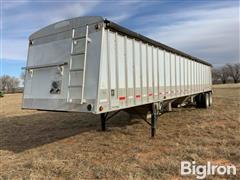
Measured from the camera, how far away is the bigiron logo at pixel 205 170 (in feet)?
16.0

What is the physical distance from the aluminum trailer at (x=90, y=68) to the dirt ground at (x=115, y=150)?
1226mm

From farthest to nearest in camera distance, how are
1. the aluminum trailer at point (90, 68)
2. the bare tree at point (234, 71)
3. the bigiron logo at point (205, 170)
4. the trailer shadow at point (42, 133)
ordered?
the bare tree at point (234, 71)
the trailer shadow at point (42, 133)
the aluminum trailer at point (90, 68)
the bigiron logo at point (205, 170)

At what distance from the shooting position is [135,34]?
6809mm

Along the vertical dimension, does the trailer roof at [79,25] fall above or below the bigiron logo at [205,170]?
above

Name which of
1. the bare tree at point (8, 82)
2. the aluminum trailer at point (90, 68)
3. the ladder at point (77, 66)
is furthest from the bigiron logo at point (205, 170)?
the bare tree at point (8, 82)

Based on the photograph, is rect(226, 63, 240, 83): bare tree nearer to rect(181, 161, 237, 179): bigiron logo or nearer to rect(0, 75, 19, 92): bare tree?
rect(0, 75, 19, 92): bare tree

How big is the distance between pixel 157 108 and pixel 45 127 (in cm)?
528

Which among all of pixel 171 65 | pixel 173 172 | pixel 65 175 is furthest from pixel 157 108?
pixel 65 175

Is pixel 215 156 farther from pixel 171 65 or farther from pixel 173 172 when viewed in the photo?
pixel 171 65

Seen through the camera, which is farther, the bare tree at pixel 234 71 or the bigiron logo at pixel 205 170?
the bare tree at pixel 234 71

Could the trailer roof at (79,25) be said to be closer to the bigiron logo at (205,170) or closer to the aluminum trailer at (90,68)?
the aluminum trailer at (90,68)

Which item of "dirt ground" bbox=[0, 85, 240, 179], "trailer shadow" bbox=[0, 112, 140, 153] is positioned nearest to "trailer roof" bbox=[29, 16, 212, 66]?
"dirt ground" bbox=[0, 85, 240, 179]

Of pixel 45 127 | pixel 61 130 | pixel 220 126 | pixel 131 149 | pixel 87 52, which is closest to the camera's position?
pixel 87 52

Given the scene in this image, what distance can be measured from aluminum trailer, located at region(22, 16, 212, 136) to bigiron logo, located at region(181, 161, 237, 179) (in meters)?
2.06
